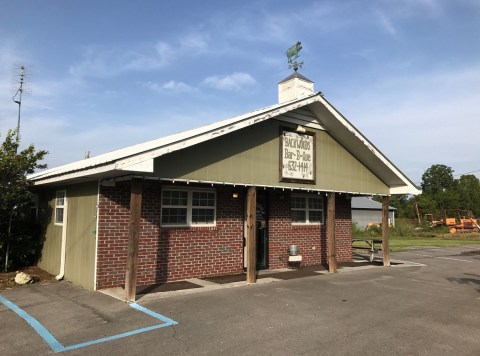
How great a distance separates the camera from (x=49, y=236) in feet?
40.1

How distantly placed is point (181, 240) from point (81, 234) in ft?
8.37

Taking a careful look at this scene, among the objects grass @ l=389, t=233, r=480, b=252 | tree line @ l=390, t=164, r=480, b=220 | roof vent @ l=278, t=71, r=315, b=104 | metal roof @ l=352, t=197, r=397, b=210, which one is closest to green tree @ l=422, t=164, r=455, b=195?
tree line @ l=390, t=164, r=480, b=220

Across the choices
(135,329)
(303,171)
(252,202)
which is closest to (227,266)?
(252,202)

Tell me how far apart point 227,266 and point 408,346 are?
654 cm

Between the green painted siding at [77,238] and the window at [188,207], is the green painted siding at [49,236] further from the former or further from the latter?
the window at [188,207]

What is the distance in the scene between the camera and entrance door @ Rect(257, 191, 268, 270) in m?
12.8

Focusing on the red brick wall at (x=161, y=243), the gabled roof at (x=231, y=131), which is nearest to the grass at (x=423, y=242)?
the gabled roof at (x=231, y=131)

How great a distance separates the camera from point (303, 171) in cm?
1232

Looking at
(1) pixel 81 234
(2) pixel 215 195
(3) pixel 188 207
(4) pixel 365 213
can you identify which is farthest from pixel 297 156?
(4) pixel 365 213

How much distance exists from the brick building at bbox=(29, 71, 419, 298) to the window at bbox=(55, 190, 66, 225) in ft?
0.10

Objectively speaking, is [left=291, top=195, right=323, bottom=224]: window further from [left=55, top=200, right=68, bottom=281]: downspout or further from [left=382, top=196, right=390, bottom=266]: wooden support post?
[left=55, top=200, right=68, bottom=281]: downspout

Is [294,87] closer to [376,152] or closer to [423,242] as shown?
[376,152]

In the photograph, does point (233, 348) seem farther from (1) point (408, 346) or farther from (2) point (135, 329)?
(1) point (408, 346)

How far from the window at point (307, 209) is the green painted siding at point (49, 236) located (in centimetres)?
752
